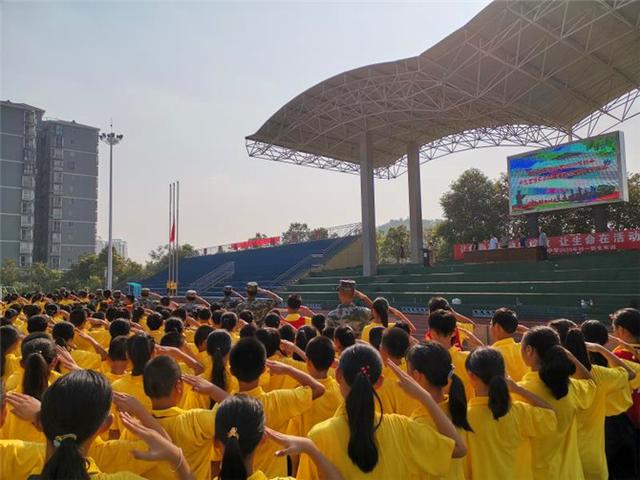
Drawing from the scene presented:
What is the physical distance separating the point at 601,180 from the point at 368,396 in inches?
647

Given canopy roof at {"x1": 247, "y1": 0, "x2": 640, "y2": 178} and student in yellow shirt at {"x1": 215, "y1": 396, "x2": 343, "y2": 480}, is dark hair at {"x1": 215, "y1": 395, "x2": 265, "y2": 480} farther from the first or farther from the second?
canopy roof at {"x1": 247, "y1": 0, "x2": 640, "y2": 178}

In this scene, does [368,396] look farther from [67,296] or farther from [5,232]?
[5,232]

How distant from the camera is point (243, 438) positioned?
1712 millimetres

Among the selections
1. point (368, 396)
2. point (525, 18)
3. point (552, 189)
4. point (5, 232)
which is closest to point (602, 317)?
point (552, 189)

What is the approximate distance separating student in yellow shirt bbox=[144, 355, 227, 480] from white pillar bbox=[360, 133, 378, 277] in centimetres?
1895

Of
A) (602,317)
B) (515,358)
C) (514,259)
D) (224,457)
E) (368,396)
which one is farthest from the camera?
(514,259)

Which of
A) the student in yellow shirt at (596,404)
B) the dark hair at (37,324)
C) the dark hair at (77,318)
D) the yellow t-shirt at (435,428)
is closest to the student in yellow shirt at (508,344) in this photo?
the student in yellow shirt at (596,404)

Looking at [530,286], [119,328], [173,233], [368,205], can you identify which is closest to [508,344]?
[119,328]

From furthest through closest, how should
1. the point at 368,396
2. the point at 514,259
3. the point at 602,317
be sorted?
the point at 514,259, the point at 602,317, the point at 368,396

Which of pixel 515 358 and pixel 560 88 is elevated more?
pixel 560 88

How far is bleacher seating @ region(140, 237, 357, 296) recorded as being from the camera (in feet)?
87.1

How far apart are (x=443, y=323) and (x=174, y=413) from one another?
2.10 metres

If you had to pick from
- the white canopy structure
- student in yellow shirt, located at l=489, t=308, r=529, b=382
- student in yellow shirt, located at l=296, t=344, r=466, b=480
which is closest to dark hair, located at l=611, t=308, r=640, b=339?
student in yellow shirt, located at l=489, t=308, r=529, b=382

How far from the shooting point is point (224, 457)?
1631mm
